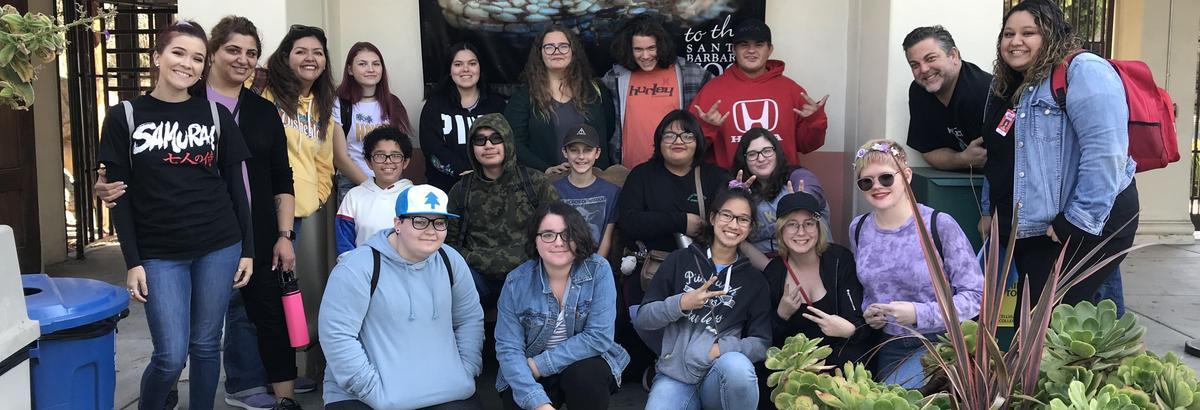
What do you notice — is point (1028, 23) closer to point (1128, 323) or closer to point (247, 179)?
point (1128, 323)

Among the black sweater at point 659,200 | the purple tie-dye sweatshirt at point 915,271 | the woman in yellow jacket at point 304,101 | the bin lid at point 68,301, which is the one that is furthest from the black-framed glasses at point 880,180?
the bin lid at point 68,301

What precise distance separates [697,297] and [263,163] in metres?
1.78

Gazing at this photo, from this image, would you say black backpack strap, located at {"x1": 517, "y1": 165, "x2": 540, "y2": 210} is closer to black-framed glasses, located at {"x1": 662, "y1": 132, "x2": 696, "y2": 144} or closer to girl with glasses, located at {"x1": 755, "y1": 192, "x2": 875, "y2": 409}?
black-framed glasses, located at {"x1": 662, "y1": 132, "x2": 696, "y2": 144}

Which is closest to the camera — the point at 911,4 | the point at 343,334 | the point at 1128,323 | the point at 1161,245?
the point at 1128,323

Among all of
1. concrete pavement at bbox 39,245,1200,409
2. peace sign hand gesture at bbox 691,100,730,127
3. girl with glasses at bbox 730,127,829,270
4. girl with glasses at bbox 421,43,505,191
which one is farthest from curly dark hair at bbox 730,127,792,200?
girl with glasses at bbox 421,43,505,191

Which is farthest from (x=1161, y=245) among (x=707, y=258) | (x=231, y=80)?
(x=231, y=80)

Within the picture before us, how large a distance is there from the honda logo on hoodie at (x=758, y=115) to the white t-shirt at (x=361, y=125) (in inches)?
68.8

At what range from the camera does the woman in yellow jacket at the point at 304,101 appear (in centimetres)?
398

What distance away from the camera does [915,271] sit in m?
3.22

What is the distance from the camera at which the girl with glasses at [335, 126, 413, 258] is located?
4.04 meters

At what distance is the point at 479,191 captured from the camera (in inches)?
159

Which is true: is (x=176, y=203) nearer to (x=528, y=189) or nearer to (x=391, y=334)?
(x=391, y=334)

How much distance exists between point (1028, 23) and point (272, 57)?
3.02 meters

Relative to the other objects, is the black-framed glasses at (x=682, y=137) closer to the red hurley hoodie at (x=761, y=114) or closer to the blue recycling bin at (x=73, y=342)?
the red hurley hoodie at (x=761, y=114)
